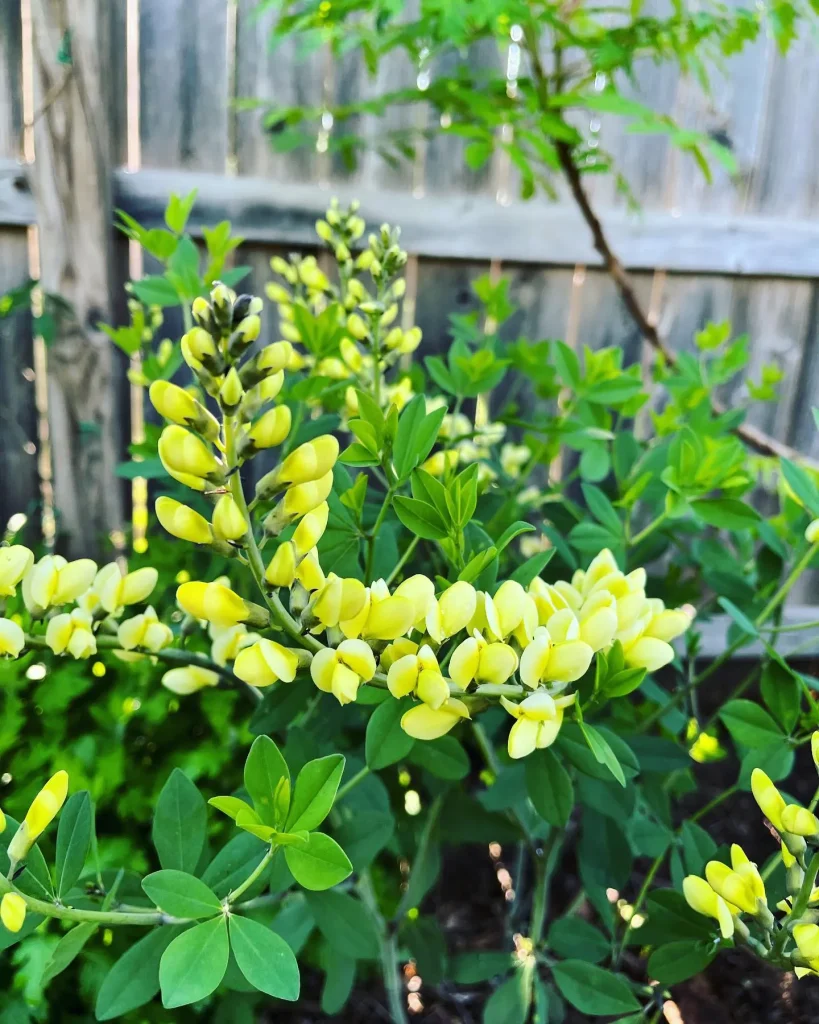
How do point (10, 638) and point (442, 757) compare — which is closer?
point (10, 638)

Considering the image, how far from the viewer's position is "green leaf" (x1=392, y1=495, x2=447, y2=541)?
1.63ft

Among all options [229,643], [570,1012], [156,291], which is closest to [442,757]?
[229,643]

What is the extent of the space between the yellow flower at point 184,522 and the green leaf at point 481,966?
0.66 metres

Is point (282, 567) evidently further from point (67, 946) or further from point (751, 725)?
point (751, 725)

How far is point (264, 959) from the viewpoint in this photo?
45 cm

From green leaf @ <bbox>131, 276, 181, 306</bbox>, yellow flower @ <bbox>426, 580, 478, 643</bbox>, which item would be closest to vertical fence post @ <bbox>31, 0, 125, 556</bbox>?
green leaf @ <bbox>131, 276, 181, 306</bbox>

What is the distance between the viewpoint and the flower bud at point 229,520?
39 cm

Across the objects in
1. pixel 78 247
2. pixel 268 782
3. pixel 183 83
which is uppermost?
pixel 183 83

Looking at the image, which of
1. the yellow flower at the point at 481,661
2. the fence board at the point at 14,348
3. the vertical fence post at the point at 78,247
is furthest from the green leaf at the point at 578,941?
the fence board at the point at 14,348

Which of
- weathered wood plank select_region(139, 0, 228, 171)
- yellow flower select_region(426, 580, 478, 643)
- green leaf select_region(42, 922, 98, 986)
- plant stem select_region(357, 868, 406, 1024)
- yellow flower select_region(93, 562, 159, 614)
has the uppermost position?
weathered wood plank select_region(139, 0, 228, 171)

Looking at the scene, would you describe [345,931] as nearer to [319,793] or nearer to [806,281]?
[319,793]

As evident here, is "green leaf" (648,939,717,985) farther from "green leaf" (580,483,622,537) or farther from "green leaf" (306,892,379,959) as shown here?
"green leaf" (580,483,622,537)

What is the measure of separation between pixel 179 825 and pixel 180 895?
94 millimetres

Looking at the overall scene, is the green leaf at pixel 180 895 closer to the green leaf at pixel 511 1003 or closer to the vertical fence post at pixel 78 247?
the green leaf at pixel 511 1003
